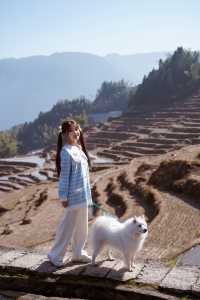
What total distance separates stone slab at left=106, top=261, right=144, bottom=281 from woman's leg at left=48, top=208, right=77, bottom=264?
844 mm

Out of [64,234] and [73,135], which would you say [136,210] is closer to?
[64,234]

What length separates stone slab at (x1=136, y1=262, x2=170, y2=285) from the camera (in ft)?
18.5

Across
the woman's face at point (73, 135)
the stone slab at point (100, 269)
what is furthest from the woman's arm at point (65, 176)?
the stone slab at point (100, 269)

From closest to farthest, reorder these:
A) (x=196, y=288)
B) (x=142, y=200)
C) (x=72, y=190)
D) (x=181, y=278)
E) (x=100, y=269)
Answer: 1. (x=196, y=288)
2. (x=181, y=278)
3. (x=100, y=269)
4. (x=72, y=190)
5. (x=142, y=200)

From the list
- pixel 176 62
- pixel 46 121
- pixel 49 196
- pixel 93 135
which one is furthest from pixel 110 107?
pixel 49 196

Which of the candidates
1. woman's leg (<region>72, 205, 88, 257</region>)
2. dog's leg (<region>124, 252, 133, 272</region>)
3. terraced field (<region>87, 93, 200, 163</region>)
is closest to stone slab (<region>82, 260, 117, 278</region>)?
dog's leg (<region>124, 252, 133, 272</region>)

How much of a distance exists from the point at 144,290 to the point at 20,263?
2.05 meters

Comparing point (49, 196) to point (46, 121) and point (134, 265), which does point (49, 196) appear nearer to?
point (134, 265)

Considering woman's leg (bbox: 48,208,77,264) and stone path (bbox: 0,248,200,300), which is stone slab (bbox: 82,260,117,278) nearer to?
stone path (bbox: 0,248,200,300)

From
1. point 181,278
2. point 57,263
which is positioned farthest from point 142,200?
point 181,278

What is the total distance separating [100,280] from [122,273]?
31 centimetres

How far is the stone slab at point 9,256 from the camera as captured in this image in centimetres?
Result: 673

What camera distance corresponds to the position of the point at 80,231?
21.7ft

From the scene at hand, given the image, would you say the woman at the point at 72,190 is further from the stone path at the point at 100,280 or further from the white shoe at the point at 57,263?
the stone path at the point at 100,280
